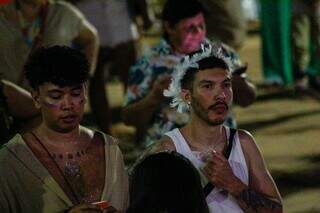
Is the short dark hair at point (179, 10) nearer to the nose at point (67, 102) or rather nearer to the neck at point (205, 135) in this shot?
the neck at point (205, 135)

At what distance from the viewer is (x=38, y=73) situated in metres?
4.29

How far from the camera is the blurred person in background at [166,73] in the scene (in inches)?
240

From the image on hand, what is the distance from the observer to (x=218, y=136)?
4.65 m

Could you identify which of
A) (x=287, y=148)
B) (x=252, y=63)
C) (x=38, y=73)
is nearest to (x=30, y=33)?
(x=38, y=73)

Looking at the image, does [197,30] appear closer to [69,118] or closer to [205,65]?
[205,65]

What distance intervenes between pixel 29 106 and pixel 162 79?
2.73 feet

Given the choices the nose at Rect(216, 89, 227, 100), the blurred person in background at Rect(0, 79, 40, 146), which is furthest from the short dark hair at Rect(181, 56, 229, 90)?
the blurred person in background at Rect(0, 79, 40, 146)

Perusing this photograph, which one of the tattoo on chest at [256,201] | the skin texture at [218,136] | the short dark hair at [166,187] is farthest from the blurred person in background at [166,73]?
the short dark hair at [166,187]

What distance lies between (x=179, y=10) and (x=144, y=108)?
62cm

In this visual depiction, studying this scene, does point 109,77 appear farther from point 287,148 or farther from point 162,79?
point 162,79

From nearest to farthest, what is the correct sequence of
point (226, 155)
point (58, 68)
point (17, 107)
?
point (58, 68)
point (226, 155)
point (17, 107)

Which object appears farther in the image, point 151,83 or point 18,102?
point 151,83

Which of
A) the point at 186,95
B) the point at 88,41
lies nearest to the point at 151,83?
the point at 88,41

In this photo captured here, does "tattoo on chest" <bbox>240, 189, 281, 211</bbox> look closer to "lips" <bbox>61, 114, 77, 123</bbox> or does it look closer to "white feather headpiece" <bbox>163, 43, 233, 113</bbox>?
"white feather headpiece" <bbox>163, 43, 233, 113</bbox>
